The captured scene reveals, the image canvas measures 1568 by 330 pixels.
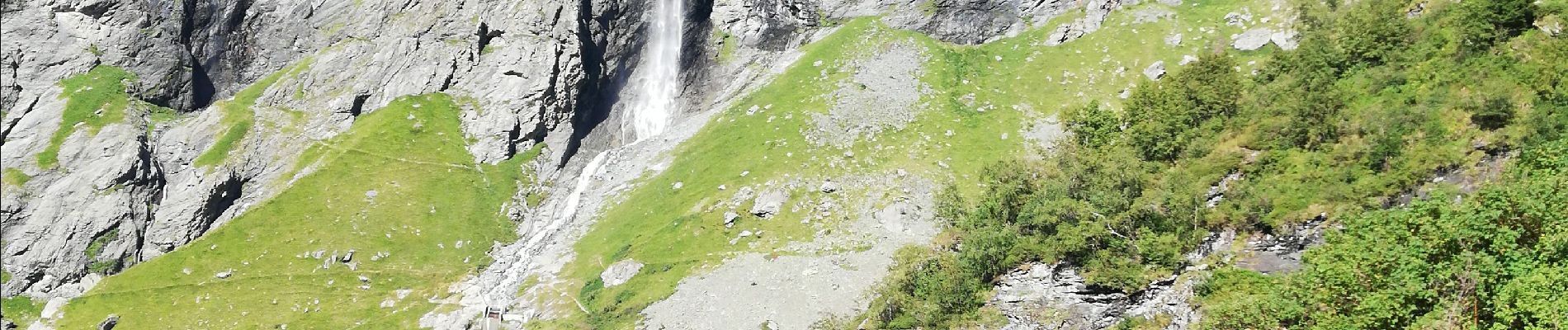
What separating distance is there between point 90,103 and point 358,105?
30.8 metres

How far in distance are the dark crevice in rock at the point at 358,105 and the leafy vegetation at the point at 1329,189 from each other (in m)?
78.4

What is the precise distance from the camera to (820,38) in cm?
12231

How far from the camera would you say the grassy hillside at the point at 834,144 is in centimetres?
7931

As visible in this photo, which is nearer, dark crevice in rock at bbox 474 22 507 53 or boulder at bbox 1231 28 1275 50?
boulder at bbox 1231 28 1275 50

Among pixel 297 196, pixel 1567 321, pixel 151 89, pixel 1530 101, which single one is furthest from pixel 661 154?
pixel 1567 321

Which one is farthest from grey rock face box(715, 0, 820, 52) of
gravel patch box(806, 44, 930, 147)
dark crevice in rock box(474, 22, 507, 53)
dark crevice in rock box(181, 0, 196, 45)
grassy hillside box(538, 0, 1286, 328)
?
dark crevice in rock box(181, 0, 196, 45)

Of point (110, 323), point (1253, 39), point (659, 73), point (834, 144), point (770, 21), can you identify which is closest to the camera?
point (110, 323)

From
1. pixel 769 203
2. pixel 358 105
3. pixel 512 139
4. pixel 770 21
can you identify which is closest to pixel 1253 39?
pixel 769 203

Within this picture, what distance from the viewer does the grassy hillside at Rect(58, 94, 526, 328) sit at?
83.8m

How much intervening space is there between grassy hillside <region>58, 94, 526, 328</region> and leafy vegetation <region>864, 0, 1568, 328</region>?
5355 centimetres

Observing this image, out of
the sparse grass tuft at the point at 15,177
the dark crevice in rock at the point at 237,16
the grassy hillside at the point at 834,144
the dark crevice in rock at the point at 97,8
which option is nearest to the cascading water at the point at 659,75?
the grassy hillside at the point at 834,144

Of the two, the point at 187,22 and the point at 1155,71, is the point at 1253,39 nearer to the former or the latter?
the point at 1155,71

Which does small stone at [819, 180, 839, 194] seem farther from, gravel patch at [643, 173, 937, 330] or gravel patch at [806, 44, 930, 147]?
gravel patch at [806, 44, 930, 147]

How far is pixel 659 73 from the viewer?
405 feet
